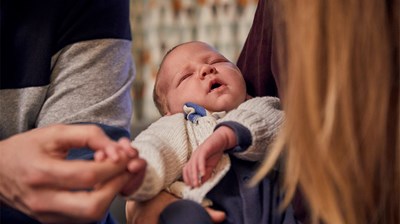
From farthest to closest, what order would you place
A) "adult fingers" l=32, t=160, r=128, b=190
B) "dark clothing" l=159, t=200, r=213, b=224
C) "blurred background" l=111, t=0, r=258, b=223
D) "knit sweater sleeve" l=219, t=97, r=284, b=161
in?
"blurred background" l=111, t=0, r=258, b=223 < "knit sweater sleeve" l=219, t=97, r=284, b=161 < "dark clothing" l=159, t=200, r=213, b=224 < "adult fingers" l=32, t=160, r=128, b=190

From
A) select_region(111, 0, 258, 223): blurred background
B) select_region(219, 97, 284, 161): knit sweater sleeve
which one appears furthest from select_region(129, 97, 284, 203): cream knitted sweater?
select_region(111, 0, 258, 223): blurred background

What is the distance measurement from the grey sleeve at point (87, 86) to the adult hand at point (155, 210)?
167 millimetres

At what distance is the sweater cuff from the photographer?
826 mm

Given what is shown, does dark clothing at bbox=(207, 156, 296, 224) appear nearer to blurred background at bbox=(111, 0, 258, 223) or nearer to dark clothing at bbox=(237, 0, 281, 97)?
dark clothing at bbox=(237, 0, 281, 97)

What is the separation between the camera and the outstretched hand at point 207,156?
77 cm

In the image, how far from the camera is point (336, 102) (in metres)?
0.66

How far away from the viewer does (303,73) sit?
26.0 inches

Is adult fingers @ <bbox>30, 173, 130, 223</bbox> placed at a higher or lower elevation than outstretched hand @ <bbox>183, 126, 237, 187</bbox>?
higher

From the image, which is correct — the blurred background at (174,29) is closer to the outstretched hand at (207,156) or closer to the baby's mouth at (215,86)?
the baby's mouth at (215,86)

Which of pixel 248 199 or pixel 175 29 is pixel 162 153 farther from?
pixel 175 29

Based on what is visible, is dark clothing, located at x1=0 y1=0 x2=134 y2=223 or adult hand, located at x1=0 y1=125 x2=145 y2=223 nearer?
adult hand, located at x1=0 y1=125 x2=145 y2=223

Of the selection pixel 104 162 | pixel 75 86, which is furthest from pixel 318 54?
pixel 75 86

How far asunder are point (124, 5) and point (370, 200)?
1.71 ft

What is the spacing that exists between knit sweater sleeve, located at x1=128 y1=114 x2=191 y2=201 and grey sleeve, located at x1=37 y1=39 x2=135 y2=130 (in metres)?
0.08
